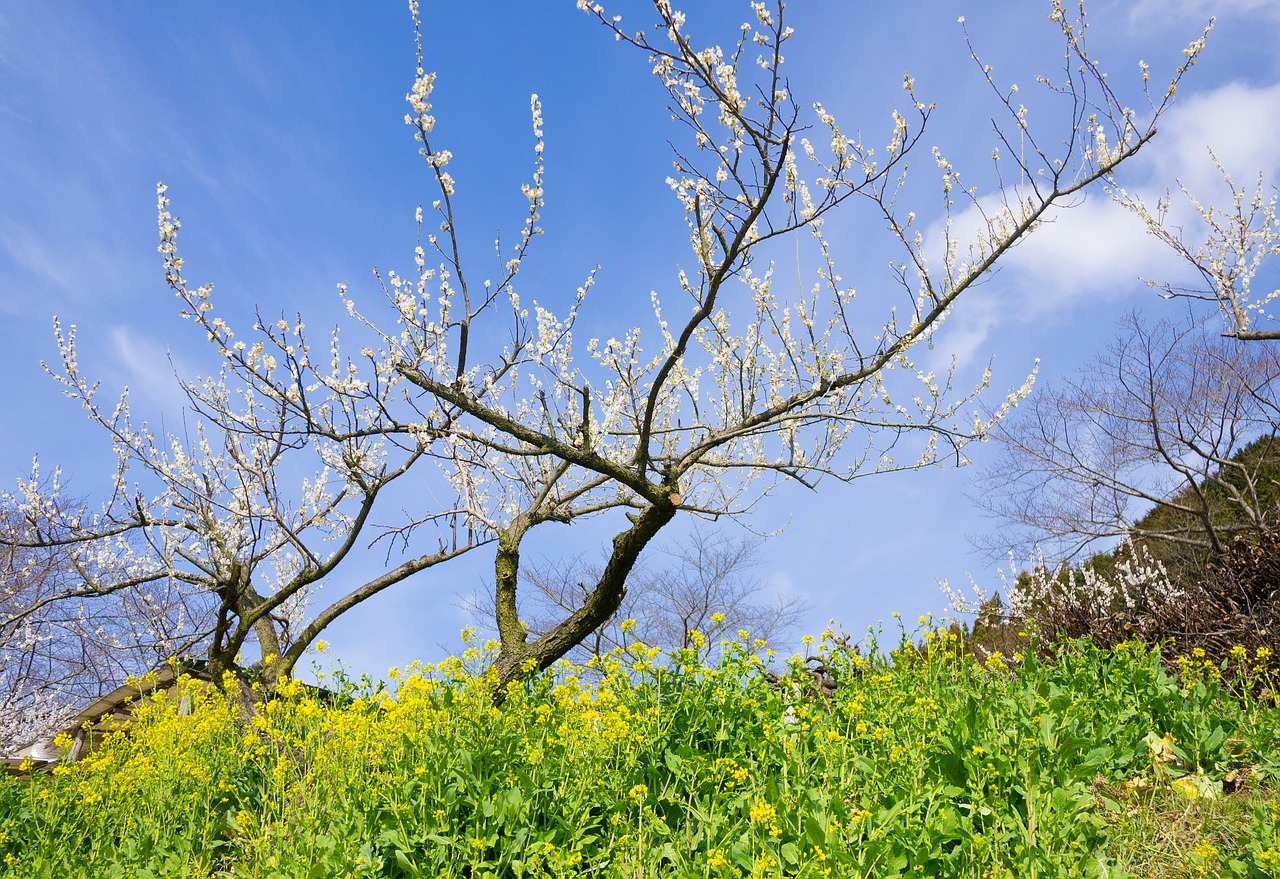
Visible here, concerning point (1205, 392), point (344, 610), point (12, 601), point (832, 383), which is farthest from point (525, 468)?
point (12, 601)

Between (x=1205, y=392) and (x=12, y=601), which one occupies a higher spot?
(x=12, y=601)

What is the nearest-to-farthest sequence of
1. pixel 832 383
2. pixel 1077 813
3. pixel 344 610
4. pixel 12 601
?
A: pixel 1077 813 → pixel 832 383 → pixel 344 610 → pixel 12 601

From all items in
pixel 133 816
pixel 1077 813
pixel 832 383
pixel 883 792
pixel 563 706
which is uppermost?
pixel 832 383

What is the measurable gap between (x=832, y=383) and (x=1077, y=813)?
3358 millimetres

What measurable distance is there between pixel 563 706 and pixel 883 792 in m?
1.44

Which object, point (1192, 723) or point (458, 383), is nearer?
point (1192, 723)

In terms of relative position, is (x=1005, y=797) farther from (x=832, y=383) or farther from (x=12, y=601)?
(x=12, y=601)

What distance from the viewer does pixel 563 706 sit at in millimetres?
3807

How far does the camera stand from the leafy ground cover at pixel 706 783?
9.32ft

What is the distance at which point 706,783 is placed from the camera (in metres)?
3.49

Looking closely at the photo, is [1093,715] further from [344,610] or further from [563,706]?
[344,610]

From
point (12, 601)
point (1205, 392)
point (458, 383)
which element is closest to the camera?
point (458, 383)

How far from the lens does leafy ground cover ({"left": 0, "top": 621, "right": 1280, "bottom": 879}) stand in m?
2.84

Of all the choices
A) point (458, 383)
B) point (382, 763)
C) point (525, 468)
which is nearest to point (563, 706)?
point (382, 763)
